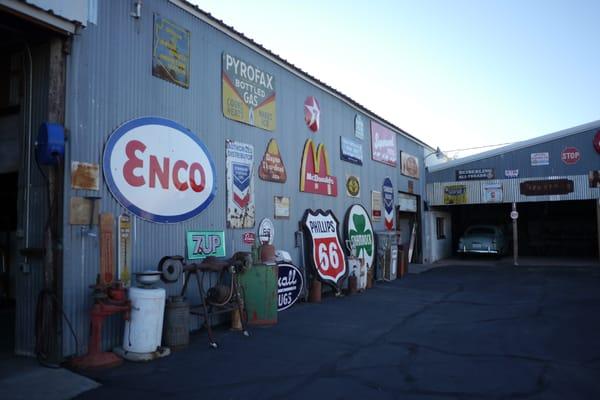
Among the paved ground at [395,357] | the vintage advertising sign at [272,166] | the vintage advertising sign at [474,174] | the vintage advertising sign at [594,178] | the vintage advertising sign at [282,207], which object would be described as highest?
the vintage advertising sign at [474,174]

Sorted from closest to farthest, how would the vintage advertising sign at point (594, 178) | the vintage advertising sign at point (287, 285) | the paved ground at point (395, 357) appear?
the paved ground at point (395, 357) < the vintage advertising sign at point (287, 285) < the vintage advertising sign at point (594, 178)

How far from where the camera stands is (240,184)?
30.4 feet

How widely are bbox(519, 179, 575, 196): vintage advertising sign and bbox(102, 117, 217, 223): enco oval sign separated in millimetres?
17745

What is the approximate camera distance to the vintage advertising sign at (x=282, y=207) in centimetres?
1051

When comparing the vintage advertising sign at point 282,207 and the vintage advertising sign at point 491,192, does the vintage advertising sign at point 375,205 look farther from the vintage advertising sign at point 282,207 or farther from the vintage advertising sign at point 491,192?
the vintage advertising sign at point 491,192

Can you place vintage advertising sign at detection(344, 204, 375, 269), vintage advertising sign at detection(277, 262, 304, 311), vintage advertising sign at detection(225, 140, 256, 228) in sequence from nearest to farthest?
vintage advertising sign at detection(225, 140, 256, 228)
vintage advertising sign at detection(277, 262, 304, 311)
vintage advertising sign at detection(344, 204, 375, 269)

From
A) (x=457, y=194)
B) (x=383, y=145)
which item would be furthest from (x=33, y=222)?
(x=457, y=194)

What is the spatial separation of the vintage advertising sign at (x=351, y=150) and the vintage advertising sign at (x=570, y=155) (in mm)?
11162

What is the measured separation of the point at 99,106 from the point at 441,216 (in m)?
21.4

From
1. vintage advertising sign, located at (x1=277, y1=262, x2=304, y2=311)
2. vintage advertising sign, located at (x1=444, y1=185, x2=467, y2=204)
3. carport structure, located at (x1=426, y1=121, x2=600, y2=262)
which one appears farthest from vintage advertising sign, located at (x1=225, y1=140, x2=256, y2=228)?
vintage advertising sign, located at (x1=444, y1=185, x2=467, y2=204)

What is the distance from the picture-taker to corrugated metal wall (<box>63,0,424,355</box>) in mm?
6074

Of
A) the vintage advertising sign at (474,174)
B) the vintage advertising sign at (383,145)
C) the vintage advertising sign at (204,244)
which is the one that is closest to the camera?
the vintage advertising sign at (204,244)

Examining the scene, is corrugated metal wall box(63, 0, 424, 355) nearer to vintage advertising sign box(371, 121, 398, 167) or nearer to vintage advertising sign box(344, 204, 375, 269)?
vintage advertising sign box(344, 204, 375, 269)

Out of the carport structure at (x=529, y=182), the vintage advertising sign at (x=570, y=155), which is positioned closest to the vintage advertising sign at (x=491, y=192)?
the carport structure at (x=529, y=182)
